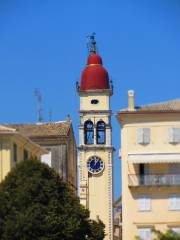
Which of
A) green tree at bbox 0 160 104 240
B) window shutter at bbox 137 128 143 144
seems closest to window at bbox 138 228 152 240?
window shutter at bbox 137 128 143 144

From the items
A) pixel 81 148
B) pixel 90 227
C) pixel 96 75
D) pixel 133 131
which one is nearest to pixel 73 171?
pixel 81 148

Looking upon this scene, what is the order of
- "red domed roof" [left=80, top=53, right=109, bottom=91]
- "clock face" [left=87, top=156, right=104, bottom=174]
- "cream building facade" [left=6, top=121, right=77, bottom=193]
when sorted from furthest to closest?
"red domed roof" [left=80, top=53, right=109, bottom=91] → "clock face" [left=87, top=156, right=104, bottom=174] → "cream building facade" [left=6, top=121, right=77, bottom=193]

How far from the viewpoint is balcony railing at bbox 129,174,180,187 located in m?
80.4

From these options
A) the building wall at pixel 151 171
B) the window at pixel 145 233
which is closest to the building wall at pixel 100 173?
the building wall at pixel 151 171

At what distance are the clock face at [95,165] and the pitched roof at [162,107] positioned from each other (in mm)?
42141

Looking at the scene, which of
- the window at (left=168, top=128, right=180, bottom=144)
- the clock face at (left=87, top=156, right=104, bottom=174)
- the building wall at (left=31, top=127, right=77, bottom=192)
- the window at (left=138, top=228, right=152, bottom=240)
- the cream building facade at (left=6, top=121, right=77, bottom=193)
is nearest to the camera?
the window at (left=138, top=228, right=152, bottom=240)

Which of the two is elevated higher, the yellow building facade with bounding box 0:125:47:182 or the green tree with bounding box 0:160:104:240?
the yellow building facade with bounding box 0:125:47:182

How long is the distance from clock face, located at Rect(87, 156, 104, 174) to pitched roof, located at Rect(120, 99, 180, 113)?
42141 mm

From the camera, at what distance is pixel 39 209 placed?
68062 millimetres

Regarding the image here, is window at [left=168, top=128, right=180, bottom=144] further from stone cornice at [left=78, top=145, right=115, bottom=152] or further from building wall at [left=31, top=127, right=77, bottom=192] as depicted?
stone cornice at [left=78, top=145, right=115, bottom=152]

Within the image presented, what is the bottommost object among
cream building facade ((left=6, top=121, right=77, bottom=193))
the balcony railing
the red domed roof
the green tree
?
the green tree

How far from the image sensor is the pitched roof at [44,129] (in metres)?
110

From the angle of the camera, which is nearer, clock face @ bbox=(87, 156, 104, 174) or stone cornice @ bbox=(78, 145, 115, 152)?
stone cornice @ bbox=(78, 145, 115, 152)

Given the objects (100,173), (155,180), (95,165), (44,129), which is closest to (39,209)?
(155,180)
